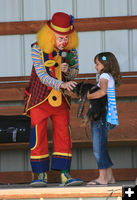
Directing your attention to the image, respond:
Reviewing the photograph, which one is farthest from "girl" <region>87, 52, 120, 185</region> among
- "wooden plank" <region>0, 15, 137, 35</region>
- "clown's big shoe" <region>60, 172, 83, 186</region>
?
"wooden plank" <region>0, 15, 137, 35</region>

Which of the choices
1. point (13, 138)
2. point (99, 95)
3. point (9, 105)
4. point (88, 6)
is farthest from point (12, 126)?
point (88, 6)

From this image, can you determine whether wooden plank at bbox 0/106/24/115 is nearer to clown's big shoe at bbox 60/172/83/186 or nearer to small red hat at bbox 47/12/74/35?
clown's big shoe at bbox 60/172/83/186

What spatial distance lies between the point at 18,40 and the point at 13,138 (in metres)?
1.23

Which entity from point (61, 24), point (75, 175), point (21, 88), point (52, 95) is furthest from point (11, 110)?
point (61, 24)

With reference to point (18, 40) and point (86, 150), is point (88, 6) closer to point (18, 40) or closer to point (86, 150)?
point (18, 40)

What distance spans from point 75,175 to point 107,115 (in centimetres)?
143

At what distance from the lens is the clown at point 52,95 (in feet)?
13.8

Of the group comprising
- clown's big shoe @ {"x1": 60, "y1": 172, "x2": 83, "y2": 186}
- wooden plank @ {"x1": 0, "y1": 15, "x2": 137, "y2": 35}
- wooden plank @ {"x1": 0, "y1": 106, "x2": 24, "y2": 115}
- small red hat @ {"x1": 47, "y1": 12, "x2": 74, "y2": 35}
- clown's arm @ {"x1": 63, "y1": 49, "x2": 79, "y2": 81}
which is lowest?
clown's big shoe @ {"x1": 60, "y1": 172, "x2": 83, "y2": 186}

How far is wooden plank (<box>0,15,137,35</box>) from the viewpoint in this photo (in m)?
5.61

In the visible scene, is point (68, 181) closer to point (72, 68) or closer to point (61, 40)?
point (72, 68)

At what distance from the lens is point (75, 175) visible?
218 inches

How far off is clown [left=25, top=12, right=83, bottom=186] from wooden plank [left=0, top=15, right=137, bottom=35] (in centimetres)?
134

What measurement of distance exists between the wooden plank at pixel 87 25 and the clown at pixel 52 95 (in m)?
1.34

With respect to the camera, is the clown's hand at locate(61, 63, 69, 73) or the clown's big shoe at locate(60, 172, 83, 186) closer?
the clown's big shoe at locate(60, 172, 83, 186)
